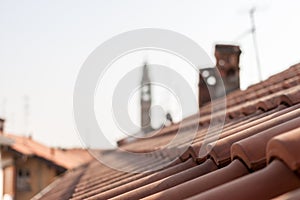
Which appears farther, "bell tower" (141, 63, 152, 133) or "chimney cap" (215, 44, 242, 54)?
"bell tower" (141, 63, 152, 133)

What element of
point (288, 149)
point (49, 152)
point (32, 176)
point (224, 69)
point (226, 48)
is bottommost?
point (32, 176)

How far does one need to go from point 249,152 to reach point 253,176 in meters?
0.23

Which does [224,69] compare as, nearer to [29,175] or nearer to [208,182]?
[208,182]

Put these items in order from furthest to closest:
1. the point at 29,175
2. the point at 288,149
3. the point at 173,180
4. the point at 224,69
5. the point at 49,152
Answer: the point at 49,152 → the point at 29,175 → the point at 224,69 → the point at 173,180 → the point at 288,149

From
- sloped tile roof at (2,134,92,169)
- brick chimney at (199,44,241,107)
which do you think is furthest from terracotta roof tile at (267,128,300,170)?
sloped tile roof at (2,134,92,169)

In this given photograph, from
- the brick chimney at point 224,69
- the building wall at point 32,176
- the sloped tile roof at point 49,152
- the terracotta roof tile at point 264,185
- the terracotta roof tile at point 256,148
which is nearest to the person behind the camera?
the terracotta roof tile at point 264,185

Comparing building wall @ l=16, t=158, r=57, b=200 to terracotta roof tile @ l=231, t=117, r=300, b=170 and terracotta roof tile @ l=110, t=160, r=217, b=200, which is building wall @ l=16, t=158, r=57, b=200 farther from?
terracotta roof tile @ l=231, t=117, r=300, b=170

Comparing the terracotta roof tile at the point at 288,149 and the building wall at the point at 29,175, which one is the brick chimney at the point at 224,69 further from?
the building wall at the point at 29,175

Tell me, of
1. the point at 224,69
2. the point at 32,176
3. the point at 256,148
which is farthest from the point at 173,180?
the point at 32,176

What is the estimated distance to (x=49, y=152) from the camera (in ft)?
70.7

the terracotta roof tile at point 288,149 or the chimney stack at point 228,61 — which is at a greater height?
the chimney stack at point 228,61

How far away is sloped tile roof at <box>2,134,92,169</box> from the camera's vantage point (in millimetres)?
19453

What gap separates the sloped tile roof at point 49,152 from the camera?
19.5 m

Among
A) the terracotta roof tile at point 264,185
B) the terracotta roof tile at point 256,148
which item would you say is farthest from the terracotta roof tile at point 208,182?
the terracotta roof tile at point 264,185
